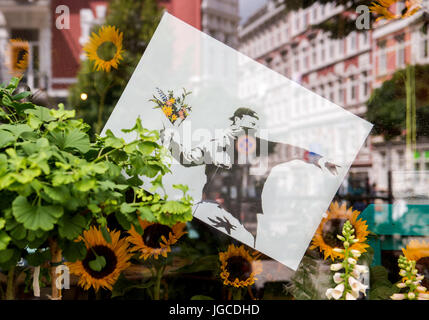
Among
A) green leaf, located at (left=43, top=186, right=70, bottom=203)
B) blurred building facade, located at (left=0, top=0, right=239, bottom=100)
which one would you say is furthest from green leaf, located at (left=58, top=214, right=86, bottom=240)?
blurred building facade, located at (left=0, top=0, right=239, bottom=100)

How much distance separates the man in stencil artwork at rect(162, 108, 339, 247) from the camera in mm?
2383

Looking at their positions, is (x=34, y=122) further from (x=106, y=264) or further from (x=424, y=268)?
(x=424, y=268)

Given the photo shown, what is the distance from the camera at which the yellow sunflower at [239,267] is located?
7.66 ft

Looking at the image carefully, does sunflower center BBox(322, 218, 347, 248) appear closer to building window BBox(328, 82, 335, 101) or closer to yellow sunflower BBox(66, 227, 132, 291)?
building window BBox(328, 82, 335, 101)

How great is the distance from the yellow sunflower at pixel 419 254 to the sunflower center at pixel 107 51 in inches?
74.0

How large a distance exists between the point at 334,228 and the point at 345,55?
0.95 m

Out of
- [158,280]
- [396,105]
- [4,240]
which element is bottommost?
[158,280]

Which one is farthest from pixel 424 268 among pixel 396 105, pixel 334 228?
pixel 396 105

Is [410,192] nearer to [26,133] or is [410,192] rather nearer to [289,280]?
[289,280]

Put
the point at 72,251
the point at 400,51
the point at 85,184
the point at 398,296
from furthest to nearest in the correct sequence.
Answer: the point at 400,51 < the point at 398,296 < the point at 72,251 < the point at 85,184

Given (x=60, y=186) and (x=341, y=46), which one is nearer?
(x=60, y=186)

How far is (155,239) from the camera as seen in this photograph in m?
2.30

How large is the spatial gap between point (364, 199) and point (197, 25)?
131 cm

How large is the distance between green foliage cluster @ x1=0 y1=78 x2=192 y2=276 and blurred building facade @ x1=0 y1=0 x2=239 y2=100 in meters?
0.75
